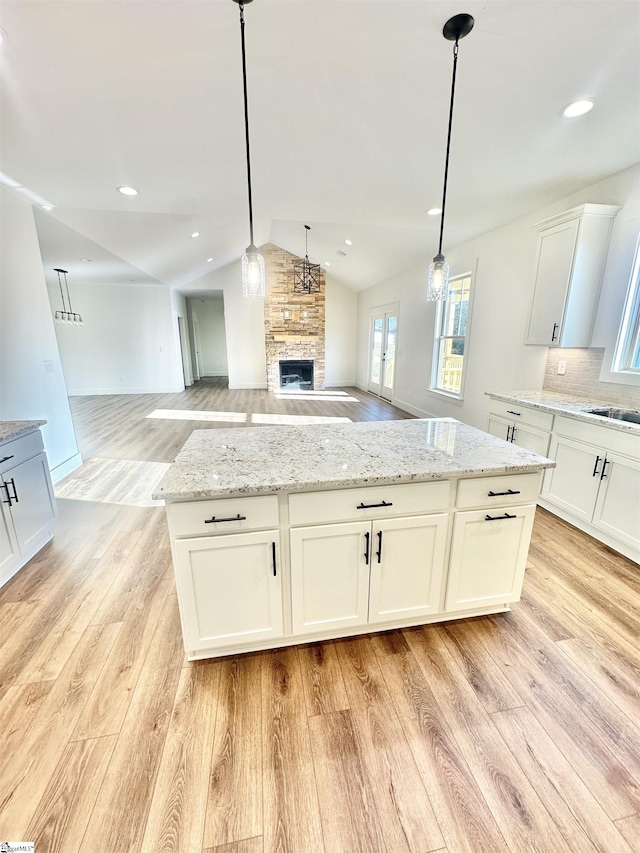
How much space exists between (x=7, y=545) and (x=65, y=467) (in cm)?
188

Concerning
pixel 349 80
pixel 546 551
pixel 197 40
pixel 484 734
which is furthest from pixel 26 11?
pixel 546 551

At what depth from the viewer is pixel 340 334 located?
9.52 meters

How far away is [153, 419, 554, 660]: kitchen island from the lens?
4.46 ft

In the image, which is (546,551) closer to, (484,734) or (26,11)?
(484,734)

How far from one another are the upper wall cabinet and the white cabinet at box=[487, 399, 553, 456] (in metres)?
0.64

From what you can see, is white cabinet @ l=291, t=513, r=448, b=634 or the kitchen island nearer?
the kitchen island

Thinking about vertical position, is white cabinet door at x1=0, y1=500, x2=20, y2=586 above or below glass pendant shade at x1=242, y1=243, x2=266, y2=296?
below

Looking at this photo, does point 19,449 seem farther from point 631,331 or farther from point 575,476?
point 631,331

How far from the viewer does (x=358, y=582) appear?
1539 millimetres

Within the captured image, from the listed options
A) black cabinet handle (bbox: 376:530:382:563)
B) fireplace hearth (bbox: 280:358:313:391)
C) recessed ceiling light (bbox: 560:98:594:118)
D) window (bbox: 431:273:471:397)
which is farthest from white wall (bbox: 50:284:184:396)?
black cabinet handle (bbox: 376:530:382:563)

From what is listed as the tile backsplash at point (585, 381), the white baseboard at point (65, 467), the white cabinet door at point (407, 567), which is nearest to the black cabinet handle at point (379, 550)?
the white cabinet door at point (407, 567)

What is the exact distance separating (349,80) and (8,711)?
3214 millimetres

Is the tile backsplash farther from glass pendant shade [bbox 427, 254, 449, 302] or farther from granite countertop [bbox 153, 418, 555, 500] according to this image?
glass pendant shade [bbox 427, 254, 449, 302]

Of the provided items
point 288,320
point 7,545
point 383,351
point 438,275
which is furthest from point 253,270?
point 288,320
